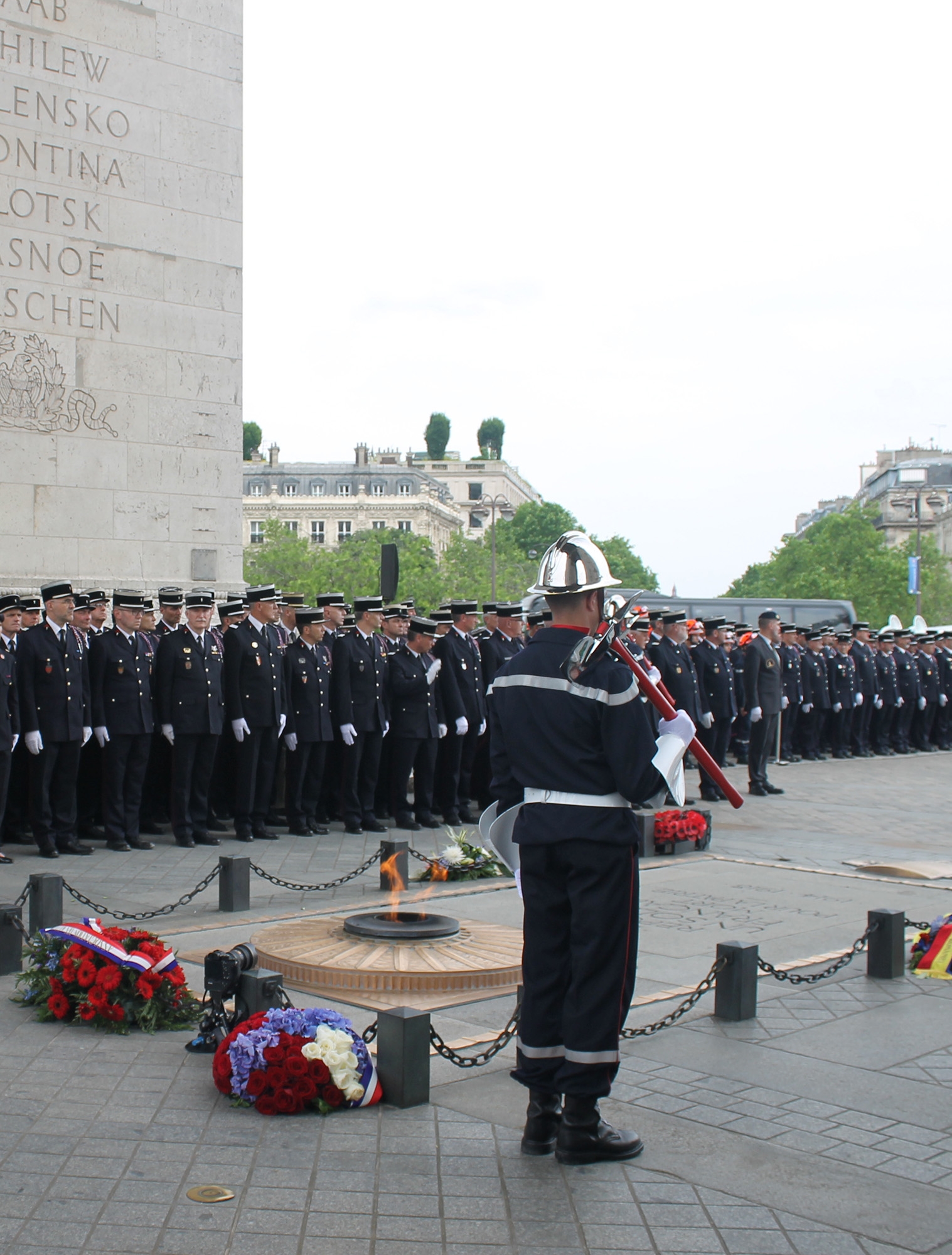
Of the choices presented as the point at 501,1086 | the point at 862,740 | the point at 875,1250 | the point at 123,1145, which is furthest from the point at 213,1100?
the point at 862,740

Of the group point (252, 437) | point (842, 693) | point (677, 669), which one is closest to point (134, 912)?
point (677, 669)

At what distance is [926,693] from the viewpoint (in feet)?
78.8

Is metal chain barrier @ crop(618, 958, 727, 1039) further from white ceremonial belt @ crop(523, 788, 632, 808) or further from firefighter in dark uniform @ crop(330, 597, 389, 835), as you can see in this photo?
firefighter in dark uniform @ crop(330, 597, 389, 835)

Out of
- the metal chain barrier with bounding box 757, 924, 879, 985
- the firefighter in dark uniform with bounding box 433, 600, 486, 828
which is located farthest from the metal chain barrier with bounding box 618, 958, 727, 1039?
the firefighter in dark uniform with bounding box 433, 600, 486, 828

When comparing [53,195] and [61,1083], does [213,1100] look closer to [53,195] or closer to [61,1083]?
[61,1083]

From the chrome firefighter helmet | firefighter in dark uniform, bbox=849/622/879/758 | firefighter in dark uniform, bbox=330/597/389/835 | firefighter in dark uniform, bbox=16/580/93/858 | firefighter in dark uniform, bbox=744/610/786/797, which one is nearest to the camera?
the chrome firefighter helmet

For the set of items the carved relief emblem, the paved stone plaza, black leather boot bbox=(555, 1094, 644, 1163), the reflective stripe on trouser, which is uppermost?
the carved relief emblem

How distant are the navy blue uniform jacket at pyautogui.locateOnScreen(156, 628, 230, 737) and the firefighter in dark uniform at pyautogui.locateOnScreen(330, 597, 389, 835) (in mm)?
1257

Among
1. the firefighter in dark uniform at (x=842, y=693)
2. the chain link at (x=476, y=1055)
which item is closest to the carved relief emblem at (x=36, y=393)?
the chain link at (x=476, y=1055)

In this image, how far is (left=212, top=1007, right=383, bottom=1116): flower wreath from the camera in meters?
4.58

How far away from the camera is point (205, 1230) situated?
3.60 metres

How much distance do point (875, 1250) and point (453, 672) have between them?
9.54m

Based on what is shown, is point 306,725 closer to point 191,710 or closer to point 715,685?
point 191,710

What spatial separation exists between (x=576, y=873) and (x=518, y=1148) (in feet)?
3.08
